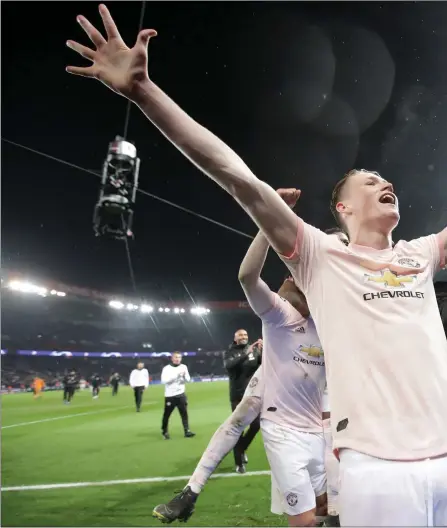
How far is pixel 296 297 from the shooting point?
4.16 meters

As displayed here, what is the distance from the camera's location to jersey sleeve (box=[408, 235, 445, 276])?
7.38 feet

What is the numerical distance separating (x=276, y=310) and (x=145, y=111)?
87.7 inches

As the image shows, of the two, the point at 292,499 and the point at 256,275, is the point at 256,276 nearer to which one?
the point at 256,275

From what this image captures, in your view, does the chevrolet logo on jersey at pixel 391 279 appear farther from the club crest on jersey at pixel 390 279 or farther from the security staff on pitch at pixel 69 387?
the security staff on pitch at pixel 69 387

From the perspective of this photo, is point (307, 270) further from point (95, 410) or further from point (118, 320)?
point (118, 320)

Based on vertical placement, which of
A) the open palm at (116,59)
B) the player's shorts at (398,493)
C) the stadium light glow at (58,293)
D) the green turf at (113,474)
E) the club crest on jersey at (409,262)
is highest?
the stadium light glow at (58,293)

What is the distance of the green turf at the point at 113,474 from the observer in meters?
5.67

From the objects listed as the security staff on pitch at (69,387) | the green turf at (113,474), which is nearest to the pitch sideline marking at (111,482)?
the green turf at (113,474)

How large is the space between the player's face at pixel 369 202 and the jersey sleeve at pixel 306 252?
0.96 feet

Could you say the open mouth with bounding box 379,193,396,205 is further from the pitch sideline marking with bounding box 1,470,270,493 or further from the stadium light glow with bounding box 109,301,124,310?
the stadium light glow with bounding box 109,301,124,310

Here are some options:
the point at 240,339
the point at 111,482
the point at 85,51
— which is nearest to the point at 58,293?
the point at 240,339

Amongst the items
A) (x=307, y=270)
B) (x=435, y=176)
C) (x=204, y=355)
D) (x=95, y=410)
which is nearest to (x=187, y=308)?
(x=204, y=355)

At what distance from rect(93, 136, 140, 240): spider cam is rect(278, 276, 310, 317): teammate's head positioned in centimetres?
966

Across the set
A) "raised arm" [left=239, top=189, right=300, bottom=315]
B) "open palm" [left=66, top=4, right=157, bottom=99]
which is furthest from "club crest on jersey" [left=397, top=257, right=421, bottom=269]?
"open palm" [left=66, top=4, right=157, bottom=99]
